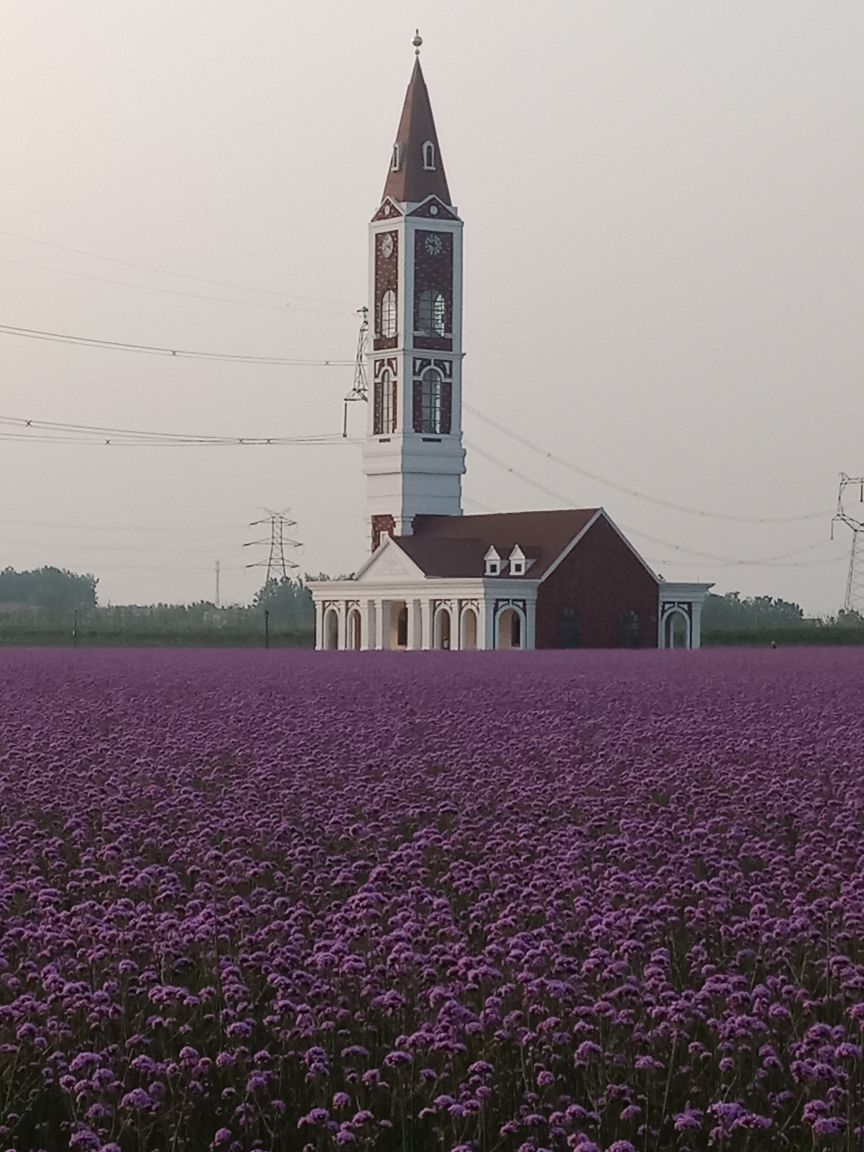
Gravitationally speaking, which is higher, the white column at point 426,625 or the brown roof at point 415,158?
the brown roof at point 415,158

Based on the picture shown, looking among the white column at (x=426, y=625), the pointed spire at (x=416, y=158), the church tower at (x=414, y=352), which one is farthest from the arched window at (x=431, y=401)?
the white column at (x=426, y=625)

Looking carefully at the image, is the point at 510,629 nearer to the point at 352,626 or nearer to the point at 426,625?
the point at 426,625

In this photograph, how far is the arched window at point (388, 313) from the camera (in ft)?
261

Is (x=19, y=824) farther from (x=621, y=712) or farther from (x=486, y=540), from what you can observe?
(x=486, y=540)

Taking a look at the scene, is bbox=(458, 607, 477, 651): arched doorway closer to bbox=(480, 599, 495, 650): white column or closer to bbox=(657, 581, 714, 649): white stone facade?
bbox=(480, 599, 495, 650): white column

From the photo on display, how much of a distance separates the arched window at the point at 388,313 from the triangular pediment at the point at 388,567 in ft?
32.7

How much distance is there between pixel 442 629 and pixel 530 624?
423 cm

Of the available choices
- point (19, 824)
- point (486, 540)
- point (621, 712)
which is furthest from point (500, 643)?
point (19, 824)

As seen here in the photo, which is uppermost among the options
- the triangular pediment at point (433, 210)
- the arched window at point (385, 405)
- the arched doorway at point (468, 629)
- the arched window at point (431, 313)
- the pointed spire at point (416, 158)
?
the pointed spire at point (416, 158)

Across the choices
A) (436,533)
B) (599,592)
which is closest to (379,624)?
(436,533)

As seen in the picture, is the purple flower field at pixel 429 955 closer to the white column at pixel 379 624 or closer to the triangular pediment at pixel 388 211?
the white column at pixel 379 624

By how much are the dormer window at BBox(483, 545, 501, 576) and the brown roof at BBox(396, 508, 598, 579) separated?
328mm

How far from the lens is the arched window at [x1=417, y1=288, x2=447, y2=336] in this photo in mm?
79438

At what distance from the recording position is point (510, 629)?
69.1 m
